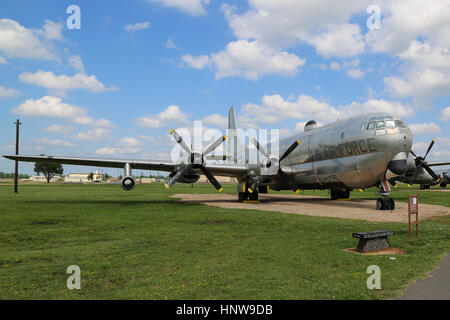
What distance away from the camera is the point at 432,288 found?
5879 millimetres

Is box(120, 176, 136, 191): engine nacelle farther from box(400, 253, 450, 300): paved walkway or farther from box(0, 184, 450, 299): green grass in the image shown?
box(400, 253, 450, 300): paved walkway

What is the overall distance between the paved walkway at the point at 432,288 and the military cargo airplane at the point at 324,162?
1389 cm

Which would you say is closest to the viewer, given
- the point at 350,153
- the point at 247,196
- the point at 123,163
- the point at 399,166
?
the point at 399,166

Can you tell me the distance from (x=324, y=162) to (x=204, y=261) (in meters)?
18.4

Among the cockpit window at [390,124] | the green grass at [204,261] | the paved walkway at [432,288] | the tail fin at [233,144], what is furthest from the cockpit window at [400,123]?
the tail fin at [233,144]

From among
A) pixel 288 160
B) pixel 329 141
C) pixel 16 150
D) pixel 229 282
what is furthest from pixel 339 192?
pixel 16 150

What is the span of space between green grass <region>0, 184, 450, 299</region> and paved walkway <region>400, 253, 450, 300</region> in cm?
19

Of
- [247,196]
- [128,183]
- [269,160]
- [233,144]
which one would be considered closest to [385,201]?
[269,160]

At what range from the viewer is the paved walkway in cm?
543

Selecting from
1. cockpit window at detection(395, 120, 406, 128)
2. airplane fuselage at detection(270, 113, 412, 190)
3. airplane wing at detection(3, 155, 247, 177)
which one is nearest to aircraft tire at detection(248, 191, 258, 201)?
airplane fuselage at detection(270, 113, 412, 190)

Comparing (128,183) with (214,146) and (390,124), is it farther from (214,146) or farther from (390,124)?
(390,124)

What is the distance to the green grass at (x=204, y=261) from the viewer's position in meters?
5.79
